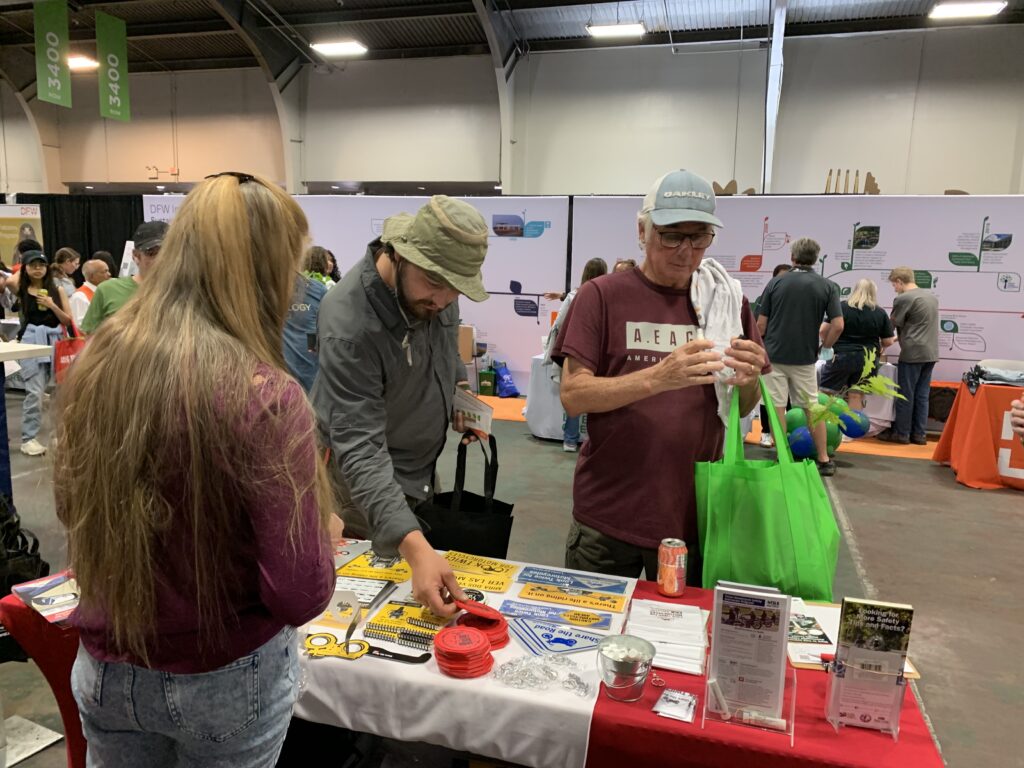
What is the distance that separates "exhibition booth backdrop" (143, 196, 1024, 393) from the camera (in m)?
6.07

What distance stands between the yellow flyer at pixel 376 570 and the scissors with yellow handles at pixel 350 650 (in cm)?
24

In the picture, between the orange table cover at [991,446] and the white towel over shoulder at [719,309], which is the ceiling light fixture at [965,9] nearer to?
the orange table cover at [991,446]

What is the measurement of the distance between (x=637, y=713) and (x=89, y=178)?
14.0 metres

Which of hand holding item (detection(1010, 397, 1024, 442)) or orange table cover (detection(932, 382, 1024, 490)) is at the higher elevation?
hand holding item (detection(1010, 397, 1024, 442))

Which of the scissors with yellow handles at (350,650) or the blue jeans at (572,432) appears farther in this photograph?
the blue jeans at (572,432)

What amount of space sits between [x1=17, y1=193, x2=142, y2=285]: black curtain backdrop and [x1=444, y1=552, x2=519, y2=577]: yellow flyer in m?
11.2

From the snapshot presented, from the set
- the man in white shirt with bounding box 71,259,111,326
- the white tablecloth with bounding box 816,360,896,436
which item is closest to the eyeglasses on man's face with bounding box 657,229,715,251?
the man in white shirt with bounding box 71,259,111,326

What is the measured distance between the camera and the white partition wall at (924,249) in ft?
19.8

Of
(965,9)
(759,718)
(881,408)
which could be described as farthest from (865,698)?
(965,9)

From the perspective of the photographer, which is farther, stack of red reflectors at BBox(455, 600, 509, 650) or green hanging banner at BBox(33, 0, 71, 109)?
green hanging banner at BBox(33, 0, 71, 109)

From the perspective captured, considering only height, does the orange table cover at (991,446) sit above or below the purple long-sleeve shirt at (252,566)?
below

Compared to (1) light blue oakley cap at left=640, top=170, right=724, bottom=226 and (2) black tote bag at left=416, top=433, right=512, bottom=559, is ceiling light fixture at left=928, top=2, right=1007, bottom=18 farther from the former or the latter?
(2) black tote bag at left=416, top=433, right=512, bottom=559

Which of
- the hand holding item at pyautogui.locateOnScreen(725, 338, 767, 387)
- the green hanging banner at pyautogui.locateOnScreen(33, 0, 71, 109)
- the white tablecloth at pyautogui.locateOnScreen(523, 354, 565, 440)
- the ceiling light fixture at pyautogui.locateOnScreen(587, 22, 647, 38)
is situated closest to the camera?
the hand holding item at pyautogui.locateOnScreen(725, 338, 767, 387)

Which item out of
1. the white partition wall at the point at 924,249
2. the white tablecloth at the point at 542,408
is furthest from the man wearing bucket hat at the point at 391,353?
the white partition wall at the point at 924,249
